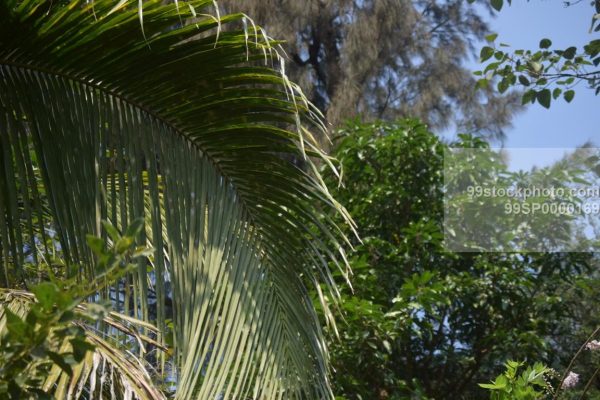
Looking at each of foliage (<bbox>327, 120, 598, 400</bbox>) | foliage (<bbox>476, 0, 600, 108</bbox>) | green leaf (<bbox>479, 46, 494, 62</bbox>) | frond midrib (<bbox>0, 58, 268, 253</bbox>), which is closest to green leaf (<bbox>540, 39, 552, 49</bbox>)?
foliage (<bbox>476, 0, 600, 108</bbox>)

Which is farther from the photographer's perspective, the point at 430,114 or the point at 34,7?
the point at 430,114

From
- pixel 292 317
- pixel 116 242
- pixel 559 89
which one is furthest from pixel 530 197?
pixel 116 242

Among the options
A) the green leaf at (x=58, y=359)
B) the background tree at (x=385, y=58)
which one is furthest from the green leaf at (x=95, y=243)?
the background tree at (x=385, y=58)

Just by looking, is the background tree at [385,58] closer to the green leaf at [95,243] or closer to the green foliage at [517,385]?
the green foliage at [517,385]

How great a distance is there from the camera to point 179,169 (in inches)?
95.6

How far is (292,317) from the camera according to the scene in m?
2.52

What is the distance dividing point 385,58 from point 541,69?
547 cm

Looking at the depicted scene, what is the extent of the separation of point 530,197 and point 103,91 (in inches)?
134

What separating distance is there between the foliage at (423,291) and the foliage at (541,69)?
90 centimetres

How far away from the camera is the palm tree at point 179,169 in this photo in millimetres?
2205

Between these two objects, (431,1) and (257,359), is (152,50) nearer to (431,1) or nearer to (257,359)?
(257,359)

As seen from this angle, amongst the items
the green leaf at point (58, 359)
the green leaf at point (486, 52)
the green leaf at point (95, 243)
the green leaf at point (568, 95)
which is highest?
the green leaf at point (486, 52)

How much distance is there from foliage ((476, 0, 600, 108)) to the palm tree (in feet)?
6.82

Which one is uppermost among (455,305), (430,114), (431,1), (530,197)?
(431,1)
